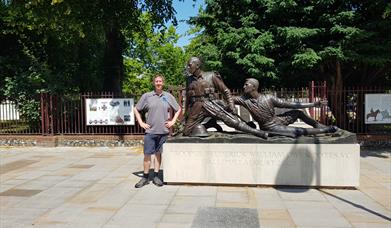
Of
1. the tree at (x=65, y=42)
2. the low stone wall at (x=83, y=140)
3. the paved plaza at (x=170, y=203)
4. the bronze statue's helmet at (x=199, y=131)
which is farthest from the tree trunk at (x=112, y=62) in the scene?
the bronze statue's helmet at (x=199, y=131)

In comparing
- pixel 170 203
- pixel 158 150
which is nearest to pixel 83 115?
pixel 158 150

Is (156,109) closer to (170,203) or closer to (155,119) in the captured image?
(155,119)

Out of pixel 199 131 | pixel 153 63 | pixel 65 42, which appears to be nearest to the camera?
pixel 199 131

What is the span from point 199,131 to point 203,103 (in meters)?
0.56

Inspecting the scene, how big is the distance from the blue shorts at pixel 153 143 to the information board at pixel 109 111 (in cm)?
670

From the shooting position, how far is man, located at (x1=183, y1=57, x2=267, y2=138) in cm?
800

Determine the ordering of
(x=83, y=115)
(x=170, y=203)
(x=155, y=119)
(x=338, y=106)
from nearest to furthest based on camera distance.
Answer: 1. (x=170, y=203)
2. (x=155, y=119)
3. (x=338, y=106)
4. (x=83, y=115)

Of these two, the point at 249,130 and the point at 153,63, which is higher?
the point at 153,63

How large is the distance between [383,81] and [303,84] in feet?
11.0

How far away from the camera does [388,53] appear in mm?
13141

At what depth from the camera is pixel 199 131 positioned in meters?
8.01

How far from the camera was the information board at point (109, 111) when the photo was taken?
14609mm

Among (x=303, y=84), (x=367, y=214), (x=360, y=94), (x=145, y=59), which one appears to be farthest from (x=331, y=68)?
(x=145, y=59)

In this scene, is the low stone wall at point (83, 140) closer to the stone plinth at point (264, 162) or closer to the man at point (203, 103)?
the man at point (203, 103)
